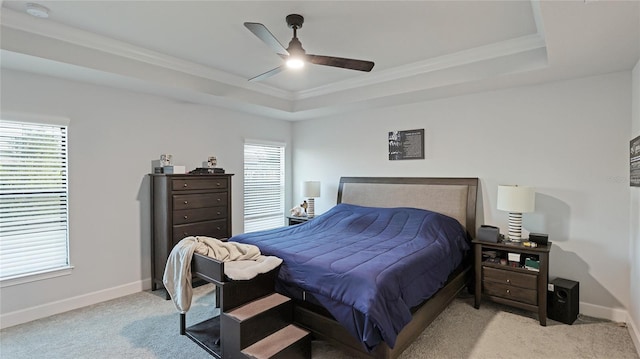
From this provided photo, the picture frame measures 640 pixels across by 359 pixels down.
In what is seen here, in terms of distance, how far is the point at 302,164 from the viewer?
5.69 meters

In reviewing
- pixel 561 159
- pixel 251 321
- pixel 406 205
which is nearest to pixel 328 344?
pixel 251 321

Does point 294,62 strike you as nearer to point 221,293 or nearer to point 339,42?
point 339,42

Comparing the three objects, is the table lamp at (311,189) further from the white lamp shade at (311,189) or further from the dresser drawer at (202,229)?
the dresser drawer at (202,229)

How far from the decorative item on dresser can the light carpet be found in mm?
707

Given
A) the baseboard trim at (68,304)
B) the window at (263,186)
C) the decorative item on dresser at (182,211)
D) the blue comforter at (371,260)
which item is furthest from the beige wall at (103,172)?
the blue comforter at (371,260)

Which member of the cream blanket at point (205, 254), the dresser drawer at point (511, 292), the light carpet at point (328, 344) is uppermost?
the cream blanket at point (205, 254)

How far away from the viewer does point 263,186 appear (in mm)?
5434

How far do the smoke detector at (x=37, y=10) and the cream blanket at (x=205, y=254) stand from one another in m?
2.09

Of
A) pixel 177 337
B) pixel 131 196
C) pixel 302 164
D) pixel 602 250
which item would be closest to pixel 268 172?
pixel 302 164

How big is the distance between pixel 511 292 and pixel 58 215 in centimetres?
463

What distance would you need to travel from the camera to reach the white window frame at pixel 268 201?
16.9ft

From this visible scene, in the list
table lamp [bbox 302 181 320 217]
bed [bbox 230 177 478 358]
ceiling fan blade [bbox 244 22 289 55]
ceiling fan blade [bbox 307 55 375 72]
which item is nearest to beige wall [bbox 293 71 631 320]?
bed [bbox 230 177 478 358]

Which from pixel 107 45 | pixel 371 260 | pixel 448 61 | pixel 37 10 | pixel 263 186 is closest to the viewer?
pixel 37 10

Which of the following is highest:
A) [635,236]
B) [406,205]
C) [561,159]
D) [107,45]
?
[107,45]
